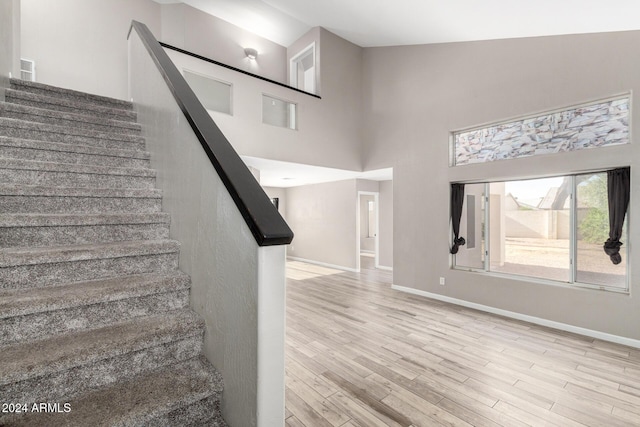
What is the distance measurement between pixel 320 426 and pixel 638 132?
4.36m

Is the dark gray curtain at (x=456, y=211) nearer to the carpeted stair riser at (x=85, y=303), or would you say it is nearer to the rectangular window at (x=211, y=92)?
the rectangular window at (x=211, y=92)

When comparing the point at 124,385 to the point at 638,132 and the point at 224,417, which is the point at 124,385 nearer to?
the point at 224,417

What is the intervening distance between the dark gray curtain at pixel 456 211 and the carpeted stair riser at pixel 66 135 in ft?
14.4

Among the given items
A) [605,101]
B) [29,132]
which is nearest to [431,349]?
[605,101]

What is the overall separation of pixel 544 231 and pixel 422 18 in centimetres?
352

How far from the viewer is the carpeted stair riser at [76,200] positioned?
63.1 inches

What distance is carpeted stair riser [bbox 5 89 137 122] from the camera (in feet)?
7.50

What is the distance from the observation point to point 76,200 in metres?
1.78

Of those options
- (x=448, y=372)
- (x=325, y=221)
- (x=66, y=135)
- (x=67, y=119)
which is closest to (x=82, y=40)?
(x=67, y=119)

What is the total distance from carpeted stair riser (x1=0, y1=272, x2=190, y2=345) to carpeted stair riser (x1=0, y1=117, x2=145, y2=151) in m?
1.39

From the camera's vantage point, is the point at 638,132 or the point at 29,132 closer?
the point at 29,132

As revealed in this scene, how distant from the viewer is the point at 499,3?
3.08m

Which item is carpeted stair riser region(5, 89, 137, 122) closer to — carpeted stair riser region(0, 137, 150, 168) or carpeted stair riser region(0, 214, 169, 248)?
carpeted stair riser region(0, 137, 150, 168)

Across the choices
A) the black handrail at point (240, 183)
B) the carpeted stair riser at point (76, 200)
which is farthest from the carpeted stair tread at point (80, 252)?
the black handrail at point (240, 183)
